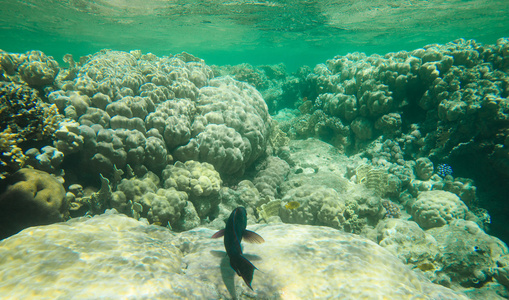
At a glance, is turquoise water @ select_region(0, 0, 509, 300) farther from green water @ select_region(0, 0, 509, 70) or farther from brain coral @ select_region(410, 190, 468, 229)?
green water @ select_region(0, 0, 509, 70)

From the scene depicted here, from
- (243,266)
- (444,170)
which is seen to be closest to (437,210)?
(444,170)

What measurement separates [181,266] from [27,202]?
2.53m

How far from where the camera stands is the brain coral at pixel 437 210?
607 centimetres

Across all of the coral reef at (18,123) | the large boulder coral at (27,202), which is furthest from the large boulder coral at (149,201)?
the coral reef at (18,123)

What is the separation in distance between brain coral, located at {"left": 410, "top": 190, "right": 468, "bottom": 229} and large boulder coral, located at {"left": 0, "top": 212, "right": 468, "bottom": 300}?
426cm

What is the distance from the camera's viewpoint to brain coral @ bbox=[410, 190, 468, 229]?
19.9 feet

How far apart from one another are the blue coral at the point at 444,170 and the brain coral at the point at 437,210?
1.47 m

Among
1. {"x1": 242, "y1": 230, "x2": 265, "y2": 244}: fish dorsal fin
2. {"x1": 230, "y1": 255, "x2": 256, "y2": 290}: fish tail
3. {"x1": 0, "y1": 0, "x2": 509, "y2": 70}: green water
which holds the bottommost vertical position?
{"x1": 242, "y1": 230, "x2": 265, "y2": 244}: fish dorsal fin

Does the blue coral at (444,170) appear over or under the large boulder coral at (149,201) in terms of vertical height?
under

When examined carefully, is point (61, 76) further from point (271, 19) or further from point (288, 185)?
point (271, 19)

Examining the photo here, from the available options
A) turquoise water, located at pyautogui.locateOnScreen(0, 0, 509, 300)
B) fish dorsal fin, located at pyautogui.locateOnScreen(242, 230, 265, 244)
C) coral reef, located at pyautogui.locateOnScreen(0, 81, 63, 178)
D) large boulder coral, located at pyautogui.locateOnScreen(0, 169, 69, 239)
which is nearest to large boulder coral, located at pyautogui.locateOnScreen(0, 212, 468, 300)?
turquoise water, located at pyautogui.locateOnScreen(0, 0, 509, 300)

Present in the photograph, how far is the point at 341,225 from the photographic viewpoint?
5258 mm

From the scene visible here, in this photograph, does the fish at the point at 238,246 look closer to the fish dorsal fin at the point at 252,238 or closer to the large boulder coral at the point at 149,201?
the fish dorsal fin at the point at 252,238

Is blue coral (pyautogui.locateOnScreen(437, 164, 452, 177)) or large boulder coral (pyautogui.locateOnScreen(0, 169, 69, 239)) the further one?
blue coral (pyautogui.locateOnScreen(437, 164, 452, 177))
